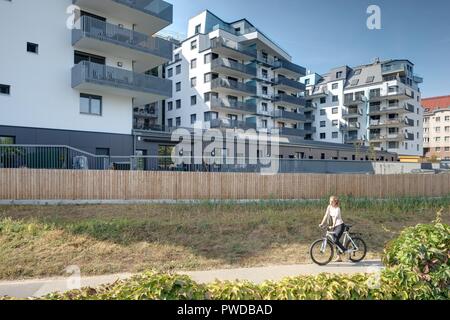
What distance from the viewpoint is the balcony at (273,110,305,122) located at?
4232 cm

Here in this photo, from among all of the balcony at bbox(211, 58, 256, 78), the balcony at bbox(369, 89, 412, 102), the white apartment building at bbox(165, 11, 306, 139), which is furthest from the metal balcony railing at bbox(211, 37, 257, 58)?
the balcony at bbox(369, 89, 412, 102)

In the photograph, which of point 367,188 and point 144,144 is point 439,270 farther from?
point 144,144

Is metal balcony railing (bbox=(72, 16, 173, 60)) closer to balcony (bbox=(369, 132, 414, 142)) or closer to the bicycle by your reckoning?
the bicycle

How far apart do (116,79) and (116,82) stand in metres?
0.21

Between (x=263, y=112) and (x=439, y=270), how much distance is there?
129 ft

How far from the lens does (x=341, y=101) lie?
56.0 metres

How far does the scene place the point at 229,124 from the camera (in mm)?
35219

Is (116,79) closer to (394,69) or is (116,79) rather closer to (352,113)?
(352,113)

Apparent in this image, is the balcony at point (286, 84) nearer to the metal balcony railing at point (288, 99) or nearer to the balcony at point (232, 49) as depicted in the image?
the metal balcony railing at point (288, 99)

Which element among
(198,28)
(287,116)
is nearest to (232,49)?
(198,28)

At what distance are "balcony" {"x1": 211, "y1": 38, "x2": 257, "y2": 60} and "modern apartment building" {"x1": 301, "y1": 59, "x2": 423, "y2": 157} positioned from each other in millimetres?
24383

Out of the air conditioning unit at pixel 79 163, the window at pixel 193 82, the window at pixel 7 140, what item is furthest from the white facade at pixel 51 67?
the window at pixel 193 82

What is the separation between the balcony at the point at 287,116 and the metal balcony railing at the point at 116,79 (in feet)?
78.5

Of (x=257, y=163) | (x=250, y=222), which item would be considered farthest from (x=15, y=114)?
(x=250, y=222)
